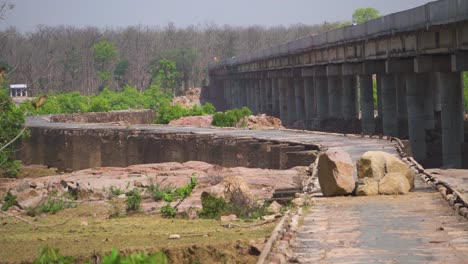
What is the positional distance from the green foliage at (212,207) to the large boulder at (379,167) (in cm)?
397

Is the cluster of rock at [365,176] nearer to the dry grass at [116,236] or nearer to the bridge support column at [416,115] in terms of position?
the dry grass at [116,236]

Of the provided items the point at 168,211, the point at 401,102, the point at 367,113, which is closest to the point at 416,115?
the point at 401,102

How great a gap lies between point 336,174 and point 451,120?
17673 millimetres

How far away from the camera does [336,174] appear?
25953 millimetres

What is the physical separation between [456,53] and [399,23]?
8.44m

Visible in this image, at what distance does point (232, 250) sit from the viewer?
21484 mm

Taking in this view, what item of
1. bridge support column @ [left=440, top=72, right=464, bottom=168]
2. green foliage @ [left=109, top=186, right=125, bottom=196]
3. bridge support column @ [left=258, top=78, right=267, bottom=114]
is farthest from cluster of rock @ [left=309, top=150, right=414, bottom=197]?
bridge support column @ [left=258, top=78, right=267, bottom=114]

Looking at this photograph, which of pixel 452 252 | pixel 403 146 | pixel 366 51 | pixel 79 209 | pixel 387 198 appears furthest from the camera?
pixel 366 51

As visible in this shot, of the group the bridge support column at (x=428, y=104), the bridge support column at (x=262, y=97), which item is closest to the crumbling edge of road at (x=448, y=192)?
the bridge support column at (x=428, y=104)

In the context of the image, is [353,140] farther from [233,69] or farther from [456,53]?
[233,69]

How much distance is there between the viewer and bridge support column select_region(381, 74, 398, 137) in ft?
177

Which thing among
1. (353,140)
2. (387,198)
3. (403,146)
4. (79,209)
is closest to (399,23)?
(353,140)

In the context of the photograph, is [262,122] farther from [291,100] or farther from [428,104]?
[428,104]

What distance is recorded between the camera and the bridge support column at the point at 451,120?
42125mm
